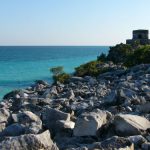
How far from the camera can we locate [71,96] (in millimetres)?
14414

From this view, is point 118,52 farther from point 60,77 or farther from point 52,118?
point 52,118

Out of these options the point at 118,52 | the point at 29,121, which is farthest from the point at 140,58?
the point at 29,121

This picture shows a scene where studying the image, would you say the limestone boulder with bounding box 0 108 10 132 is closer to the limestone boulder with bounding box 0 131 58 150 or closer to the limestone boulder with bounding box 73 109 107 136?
the limestone boulder with bounding box 73 109 107 136

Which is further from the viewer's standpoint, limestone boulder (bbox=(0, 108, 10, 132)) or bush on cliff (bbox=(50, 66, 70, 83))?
bush on cliff (bbox=(50, 66, 70, 83))

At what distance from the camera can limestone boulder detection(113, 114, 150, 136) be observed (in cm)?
806

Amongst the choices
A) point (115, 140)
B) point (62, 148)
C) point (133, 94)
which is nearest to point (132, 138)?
point (115, 140)

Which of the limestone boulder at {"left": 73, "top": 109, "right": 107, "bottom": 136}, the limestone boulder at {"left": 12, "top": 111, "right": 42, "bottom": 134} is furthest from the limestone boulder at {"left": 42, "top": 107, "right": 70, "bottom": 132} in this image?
the limestone boulder at {"left": 73, "top": 109, "right": 107, "bottom": 136}

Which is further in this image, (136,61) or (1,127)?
(136,61)

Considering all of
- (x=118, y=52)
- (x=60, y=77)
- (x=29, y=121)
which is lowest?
(x=60, y=77)

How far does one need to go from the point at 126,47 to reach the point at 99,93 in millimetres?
34628

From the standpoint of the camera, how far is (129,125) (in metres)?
8.11

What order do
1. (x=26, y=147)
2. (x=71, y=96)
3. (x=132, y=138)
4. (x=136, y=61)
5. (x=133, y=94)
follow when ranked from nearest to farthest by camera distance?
(x=26, y=147) → (x=132, y=138) → (x=133, y=94) → (x=71, y=96) → (x=136, y=61)

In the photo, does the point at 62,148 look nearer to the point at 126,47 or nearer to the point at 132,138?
the point at 132,138

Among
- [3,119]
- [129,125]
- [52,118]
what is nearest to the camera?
[129,125]
